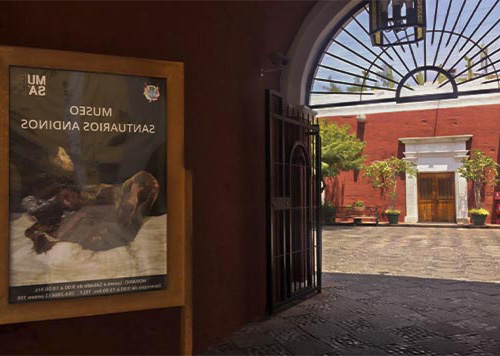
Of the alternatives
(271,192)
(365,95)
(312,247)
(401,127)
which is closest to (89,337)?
(271,192)

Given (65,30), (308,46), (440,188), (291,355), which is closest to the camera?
(65,30)

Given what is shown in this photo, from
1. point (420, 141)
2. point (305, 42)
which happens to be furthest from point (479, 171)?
point (305, 42)

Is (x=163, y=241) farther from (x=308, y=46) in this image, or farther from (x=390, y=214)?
(x=390, y=214)

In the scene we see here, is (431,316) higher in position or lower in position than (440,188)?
lower

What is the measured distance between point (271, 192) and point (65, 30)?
236 cm

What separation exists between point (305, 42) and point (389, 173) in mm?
14764

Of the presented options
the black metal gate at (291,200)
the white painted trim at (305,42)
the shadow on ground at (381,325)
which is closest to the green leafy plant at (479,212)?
the shadow on ground at (381,325)

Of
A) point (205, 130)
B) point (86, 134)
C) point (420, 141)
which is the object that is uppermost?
point (420, 141)

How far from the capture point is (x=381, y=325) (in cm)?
416

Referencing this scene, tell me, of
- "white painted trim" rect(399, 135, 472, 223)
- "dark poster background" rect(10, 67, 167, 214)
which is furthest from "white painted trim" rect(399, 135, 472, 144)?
"dark poster background" rect(10, 67, 167, 214)

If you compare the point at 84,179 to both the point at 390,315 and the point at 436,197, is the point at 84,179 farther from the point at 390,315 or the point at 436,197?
the point at 436,197

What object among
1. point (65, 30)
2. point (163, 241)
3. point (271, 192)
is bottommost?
point (163, 241)

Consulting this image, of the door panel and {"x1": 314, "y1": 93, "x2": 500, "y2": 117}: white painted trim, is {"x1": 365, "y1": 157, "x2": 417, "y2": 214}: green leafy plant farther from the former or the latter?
{"x1": 314, "y1": 93, "x2": 500, "y2": 117}: white painted trim

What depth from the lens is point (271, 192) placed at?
4.36m
